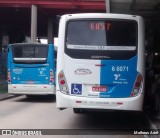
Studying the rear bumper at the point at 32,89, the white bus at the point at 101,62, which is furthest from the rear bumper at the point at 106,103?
the rear bumper at the point at 32,89

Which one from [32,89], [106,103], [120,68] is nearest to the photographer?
[106,103]

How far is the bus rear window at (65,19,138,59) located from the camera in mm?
10719

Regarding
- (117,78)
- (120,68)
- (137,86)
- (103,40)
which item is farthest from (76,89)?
(137,86)

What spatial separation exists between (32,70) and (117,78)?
889 cm

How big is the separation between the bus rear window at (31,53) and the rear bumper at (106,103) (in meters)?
8.39

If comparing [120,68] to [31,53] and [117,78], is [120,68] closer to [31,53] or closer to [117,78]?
[117,78]

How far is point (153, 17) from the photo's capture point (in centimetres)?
1680

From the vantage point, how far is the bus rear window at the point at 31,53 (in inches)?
743

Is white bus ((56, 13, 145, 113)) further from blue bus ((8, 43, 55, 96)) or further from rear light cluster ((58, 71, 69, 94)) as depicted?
blue bus ((8, 43, 55, 96))

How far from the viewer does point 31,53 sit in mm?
18922

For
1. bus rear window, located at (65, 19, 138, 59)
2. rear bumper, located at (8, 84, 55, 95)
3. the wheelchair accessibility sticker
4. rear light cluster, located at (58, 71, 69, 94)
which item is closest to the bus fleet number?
bus rear window, located at (65, 19, 138, 59)

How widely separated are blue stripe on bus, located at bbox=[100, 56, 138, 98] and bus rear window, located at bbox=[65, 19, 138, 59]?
0.78ft

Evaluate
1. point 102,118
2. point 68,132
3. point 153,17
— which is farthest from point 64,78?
point 153,17

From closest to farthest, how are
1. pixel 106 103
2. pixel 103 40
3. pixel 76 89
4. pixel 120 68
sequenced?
pixel 106 103 → pixel 120 68 → pixel 76 89 → pixel 103 40
